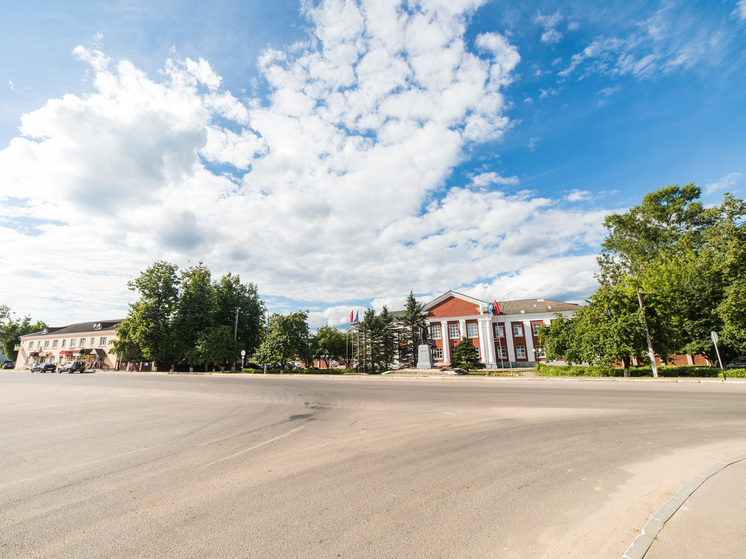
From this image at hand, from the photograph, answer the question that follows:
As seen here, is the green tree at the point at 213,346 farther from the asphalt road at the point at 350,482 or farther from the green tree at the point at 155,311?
the asphalt road at the point at 350,482

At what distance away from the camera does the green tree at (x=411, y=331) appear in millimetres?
52031

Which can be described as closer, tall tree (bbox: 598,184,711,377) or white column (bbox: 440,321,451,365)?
tall tree (bbox: 598,184,711,377)

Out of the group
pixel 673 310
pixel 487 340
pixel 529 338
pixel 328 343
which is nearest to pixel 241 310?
pixel 328 343

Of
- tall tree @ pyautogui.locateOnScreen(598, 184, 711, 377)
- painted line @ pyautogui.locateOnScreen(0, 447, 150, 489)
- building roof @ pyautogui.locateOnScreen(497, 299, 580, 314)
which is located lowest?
painted line @ pyautogui.locateOnScreen(0, 447, 150, 489)

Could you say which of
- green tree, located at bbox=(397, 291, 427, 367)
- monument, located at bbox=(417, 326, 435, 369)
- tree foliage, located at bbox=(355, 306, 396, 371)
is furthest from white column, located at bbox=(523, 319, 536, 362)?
tree foliage, located at bbox=(355, 306, 396, 371)

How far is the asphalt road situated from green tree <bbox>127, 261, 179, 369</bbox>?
40.9m

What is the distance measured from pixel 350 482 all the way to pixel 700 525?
4141 mm

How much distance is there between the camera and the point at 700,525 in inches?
143

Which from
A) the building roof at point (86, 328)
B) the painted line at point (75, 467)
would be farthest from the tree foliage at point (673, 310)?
the building roof at point (86, 328)

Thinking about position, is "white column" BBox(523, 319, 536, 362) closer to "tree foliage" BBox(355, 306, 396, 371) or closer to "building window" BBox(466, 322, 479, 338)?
"building window" BBox(466, 322, 479, 338)

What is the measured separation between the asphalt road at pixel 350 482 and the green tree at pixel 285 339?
117 feet

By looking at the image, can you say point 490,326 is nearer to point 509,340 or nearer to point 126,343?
point 509,340

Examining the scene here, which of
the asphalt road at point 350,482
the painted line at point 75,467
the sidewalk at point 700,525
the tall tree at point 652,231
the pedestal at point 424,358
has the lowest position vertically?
the asphalt road at point 350,482

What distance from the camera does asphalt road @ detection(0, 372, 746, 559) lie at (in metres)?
3.54
